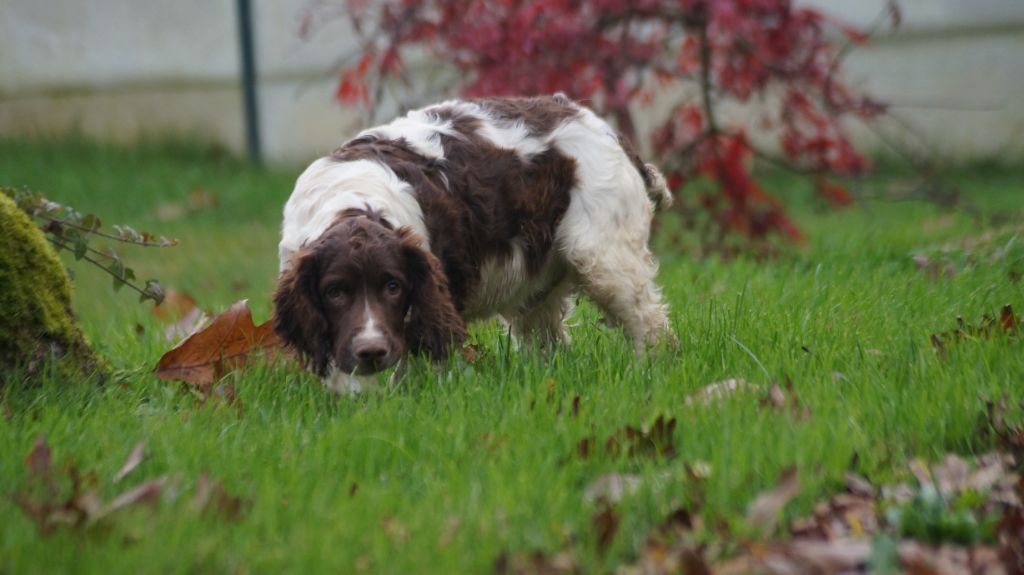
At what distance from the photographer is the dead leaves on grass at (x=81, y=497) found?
2.98m

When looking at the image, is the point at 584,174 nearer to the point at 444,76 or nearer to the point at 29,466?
the point at 29,466

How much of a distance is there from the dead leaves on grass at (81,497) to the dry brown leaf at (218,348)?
1151mm

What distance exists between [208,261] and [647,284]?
5.38 meters

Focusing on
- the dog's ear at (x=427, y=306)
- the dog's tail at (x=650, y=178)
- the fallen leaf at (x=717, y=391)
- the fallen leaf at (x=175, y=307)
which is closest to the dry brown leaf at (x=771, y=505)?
the fallen leaf at (x=717, y=391)

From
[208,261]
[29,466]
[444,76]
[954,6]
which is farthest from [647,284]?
[954,6]

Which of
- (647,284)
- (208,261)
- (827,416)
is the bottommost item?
(208,261)

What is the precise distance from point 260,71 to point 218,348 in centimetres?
982

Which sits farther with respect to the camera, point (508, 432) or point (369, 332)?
point (369, 332)

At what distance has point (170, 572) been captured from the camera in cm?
272

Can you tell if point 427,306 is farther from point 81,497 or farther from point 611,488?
point 81,497

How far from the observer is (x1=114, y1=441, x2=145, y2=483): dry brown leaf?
3357mm

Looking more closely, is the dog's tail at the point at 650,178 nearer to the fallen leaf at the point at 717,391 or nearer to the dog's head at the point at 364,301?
the dog's head at the point at 364,301

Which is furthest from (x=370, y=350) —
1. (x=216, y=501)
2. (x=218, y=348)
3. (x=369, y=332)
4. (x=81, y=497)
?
(x=81, y=497)

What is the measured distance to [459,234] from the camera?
480 cm
